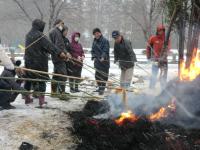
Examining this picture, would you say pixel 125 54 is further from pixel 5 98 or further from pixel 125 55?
pixel 5 98

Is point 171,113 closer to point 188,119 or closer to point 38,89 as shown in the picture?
point 188,119

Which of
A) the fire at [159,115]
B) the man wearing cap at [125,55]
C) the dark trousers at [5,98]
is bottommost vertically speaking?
the fire at [159,115]

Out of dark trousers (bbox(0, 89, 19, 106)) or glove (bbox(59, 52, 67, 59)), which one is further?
glove (bbox(59, 52, 67, 59))

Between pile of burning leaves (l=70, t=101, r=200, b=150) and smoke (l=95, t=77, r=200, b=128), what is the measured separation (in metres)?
0.31

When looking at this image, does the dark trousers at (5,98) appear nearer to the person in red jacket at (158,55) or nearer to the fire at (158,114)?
the fire at (158,114)

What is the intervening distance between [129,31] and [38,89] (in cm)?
4151

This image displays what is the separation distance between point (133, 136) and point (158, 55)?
5651 millimetres

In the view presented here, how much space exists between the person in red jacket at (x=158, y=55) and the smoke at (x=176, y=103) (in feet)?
11.1

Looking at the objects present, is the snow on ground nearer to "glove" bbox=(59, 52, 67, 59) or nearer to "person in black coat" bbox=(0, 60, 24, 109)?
"person in black coat" bbox=(0, 60, 24, 109)

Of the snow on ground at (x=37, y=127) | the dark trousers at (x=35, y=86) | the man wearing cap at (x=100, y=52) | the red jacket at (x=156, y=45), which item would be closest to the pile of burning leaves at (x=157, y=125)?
the snow on ground at (x=37, y=127)

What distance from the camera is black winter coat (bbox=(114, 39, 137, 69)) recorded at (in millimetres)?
10570

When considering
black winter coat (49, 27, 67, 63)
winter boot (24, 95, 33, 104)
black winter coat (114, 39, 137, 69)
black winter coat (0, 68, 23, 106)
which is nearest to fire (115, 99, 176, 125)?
black winter coat (0, 68, 23, 106)

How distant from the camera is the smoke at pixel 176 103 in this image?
21.0 feet

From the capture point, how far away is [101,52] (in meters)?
10.8
